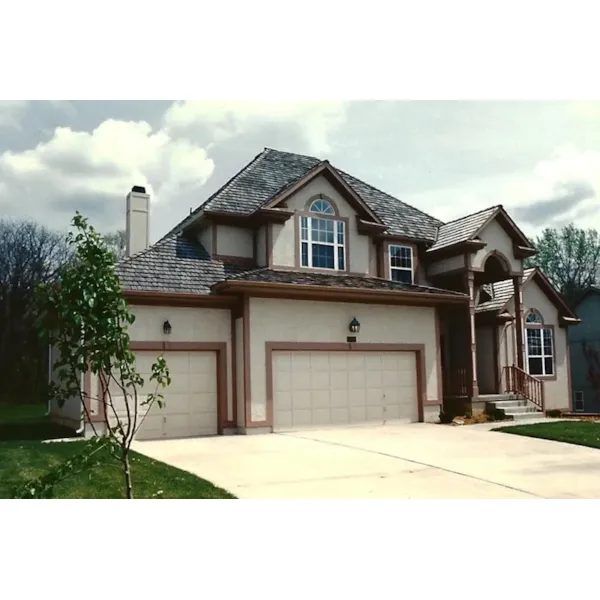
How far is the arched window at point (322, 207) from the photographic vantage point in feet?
42.6

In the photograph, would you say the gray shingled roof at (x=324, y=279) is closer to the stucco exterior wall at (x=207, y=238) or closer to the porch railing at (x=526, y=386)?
the stucco exterior wall at (x=207, y=238)

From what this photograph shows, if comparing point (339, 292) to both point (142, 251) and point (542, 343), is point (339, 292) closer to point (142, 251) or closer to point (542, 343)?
point (142, 251)

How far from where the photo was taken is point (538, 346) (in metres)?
16.4

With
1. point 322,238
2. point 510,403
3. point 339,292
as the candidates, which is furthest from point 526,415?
point 322,238

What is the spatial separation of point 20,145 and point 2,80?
69cm

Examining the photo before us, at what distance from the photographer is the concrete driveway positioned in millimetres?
6719

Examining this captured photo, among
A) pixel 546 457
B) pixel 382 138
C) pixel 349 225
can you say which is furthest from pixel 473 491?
pixel 349 225

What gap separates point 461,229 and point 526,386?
3716mm

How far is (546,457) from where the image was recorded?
845 cm

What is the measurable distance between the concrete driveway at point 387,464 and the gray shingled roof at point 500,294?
5086 millimetres

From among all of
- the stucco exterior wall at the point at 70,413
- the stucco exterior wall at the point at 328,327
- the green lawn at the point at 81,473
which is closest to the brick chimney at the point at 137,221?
the stucco exterior wall at the point at 328,327

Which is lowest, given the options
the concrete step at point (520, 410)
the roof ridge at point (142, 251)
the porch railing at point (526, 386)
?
the concrete step at point (520, 410)

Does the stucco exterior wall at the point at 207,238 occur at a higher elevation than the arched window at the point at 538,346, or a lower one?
higher

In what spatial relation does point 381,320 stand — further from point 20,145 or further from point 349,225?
point 20,145
